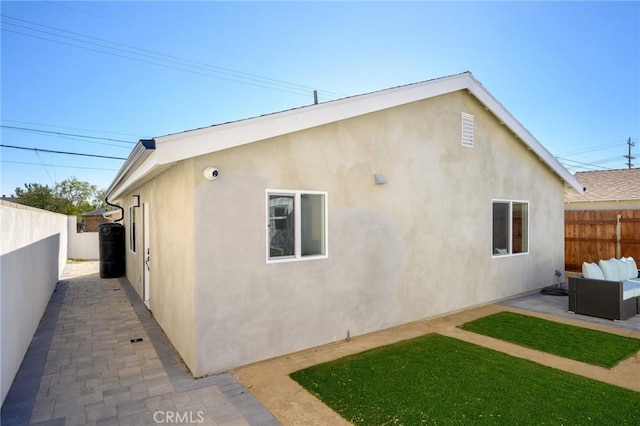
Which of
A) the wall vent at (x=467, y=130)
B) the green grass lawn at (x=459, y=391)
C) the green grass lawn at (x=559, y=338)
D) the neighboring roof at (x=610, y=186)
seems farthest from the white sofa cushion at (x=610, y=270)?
the neighboring roof at (x=610, y=186)

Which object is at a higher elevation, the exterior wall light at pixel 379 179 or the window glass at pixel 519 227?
the exterior wall light at pixel 379 179

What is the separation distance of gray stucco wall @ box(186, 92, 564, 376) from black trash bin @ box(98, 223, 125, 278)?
32.4 ft

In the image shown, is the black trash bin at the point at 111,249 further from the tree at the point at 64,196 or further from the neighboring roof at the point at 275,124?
the tree at the point at 64,196

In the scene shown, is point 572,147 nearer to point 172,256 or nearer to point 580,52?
point 580,52

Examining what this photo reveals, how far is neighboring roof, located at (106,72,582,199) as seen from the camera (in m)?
4.84

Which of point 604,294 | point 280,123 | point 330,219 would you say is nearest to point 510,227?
point 604,294

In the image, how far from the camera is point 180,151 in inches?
190

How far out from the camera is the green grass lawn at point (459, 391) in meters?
4.07

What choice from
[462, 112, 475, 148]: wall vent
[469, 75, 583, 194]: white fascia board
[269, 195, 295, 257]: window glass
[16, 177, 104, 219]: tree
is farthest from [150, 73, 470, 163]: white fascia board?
[16, 177, 104, 219]: tree

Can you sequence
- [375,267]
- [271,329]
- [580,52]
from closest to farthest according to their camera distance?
[271,329] < [375,267] < [580,52]

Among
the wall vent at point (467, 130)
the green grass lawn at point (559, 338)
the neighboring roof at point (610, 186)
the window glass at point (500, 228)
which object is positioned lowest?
the green grass lawn at point (559, 338)

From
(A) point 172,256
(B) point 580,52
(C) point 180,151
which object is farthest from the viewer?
(B) point 580,52

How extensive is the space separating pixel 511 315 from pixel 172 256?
7.72m

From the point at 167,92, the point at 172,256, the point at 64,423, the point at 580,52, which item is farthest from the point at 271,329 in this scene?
the point at 167,92
